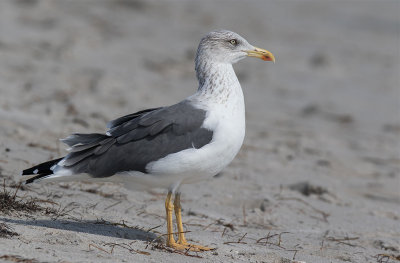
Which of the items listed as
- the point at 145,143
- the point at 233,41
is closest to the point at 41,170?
the point at 145,143

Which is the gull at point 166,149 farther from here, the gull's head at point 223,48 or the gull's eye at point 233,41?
the gull's eye at point 233,41

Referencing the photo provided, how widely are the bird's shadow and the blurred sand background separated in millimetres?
14

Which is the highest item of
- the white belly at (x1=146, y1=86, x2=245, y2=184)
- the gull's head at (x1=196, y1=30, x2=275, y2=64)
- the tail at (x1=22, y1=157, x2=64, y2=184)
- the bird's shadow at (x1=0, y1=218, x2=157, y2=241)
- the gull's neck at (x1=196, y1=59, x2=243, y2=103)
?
the gull's head at (x1=196, y1=30, x2=275, y2=64)

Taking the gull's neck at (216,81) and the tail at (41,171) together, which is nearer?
the tail at (41,171)

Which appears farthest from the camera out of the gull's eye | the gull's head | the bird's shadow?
the gull's eye

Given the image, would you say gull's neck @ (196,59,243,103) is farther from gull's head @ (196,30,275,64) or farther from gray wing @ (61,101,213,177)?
gray wing @ (61,101,213,177)

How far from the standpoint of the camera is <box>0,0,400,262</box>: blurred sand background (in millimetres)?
4605

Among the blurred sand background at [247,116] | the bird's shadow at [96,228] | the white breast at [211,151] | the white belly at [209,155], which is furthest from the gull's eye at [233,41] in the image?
the bird's shadow at [96,228]

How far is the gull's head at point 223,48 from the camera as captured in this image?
488 centimetres

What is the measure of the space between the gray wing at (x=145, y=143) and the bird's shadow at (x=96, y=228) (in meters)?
0.36

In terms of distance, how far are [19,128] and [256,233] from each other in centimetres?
267

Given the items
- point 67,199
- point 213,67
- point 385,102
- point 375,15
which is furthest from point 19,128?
point 375,15

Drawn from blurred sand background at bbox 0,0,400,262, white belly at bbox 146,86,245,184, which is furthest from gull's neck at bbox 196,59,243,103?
blurred sand background at bbox 0,0,400,262

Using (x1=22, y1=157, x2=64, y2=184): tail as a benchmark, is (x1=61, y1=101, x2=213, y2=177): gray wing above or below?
above
